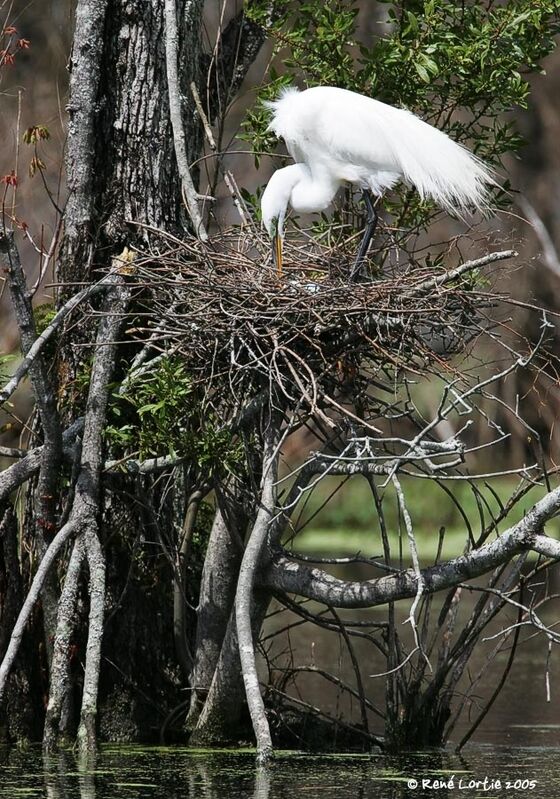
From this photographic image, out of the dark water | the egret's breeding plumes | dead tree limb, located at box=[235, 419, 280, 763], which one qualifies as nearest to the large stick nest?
dead tree limb, located at box=[235, 419, 280, 763]

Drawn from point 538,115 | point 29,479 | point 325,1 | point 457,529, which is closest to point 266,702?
point 29,479

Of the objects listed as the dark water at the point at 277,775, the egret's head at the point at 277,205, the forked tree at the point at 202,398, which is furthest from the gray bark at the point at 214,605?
the egret's head at the point at 277,205

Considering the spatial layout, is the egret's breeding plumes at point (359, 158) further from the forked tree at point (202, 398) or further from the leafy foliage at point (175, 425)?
the leafy foliage at point (175, 425)

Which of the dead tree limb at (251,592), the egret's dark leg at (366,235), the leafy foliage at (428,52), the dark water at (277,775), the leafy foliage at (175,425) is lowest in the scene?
the dark water at (277,775)

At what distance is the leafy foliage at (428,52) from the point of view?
559 cm

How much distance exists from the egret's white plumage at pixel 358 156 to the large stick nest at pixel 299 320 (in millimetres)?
518

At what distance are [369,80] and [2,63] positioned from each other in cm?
176

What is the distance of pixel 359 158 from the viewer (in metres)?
5.90

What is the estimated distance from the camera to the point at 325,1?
6.07 meters

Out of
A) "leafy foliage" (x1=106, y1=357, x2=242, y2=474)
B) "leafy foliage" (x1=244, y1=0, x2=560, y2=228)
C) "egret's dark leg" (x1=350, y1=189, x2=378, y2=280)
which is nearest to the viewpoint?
"leafy foliage" (x1=106, y1=357, x2=242, y2=474)

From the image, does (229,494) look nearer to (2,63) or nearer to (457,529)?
(2,63)

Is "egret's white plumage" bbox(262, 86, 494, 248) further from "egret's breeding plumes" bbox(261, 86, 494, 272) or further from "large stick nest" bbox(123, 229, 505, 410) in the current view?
"large stick nest" bbox(123, 229, 505, 410)

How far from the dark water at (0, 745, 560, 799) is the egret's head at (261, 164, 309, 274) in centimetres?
208

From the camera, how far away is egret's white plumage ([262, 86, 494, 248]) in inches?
222
